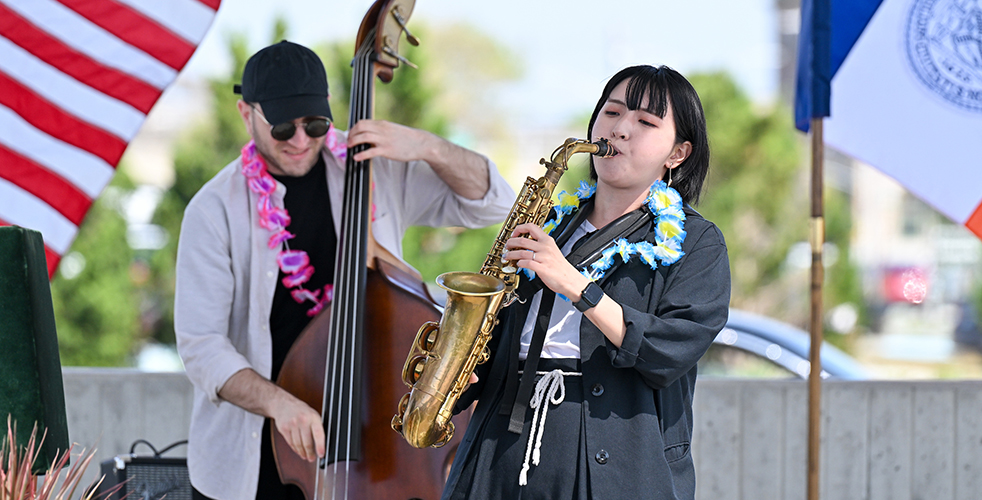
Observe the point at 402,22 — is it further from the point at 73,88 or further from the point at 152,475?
the point at 152,475

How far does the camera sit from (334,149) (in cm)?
254

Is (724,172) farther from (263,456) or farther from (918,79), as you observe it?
(263,456)

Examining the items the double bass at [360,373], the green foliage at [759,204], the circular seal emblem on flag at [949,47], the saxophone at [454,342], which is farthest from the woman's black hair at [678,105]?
the green foliage at [759,204]

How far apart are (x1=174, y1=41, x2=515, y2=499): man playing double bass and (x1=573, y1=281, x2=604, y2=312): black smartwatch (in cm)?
100

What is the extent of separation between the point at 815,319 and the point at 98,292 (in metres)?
7.57

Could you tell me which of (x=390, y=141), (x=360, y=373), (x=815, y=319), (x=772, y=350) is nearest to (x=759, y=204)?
(x=772, y=350)

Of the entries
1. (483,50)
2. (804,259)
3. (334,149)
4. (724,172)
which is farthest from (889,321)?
(334,149)

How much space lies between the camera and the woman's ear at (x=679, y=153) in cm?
167

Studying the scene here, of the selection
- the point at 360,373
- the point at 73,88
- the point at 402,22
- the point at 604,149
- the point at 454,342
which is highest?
the point at 402,22

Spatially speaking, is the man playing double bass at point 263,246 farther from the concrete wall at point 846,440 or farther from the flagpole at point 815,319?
the concrete wall at point 846,440

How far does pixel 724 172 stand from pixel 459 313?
8774mm

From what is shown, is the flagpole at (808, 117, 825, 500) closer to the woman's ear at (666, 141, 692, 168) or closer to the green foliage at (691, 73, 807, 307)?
the woman's ear at (666, 141, 692, 168)

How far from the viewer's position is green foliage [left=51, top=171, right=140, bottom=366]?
841 centimetres

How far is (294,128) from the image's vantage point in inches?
91.6
